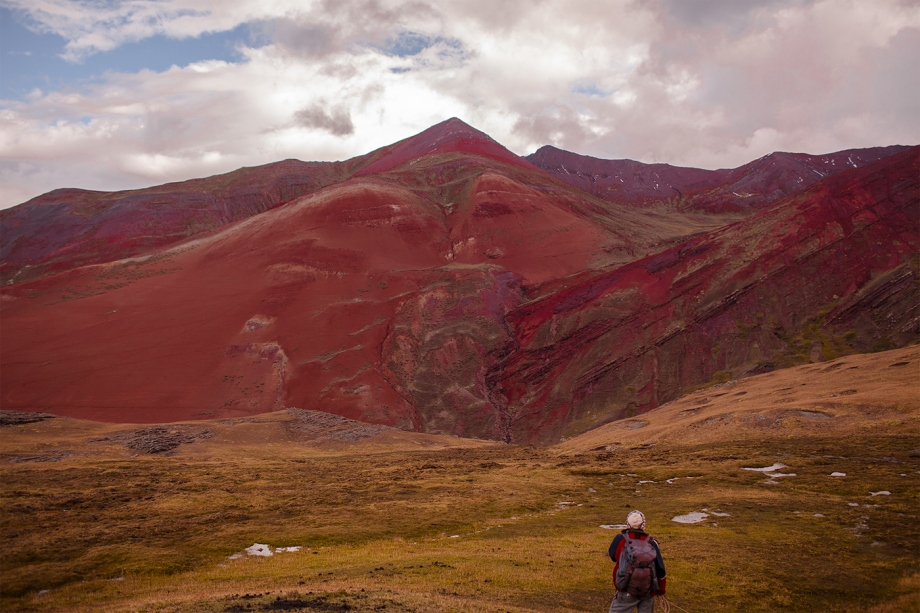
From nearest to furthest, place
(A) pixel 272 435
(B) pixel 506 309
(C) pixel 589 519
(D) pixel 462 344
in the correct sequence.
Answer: (C) pixel 589 519
(A) pixel 272 435
(D) pixel 462 344
(B) pixel 506 309

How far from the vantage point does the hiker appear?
1306 cm

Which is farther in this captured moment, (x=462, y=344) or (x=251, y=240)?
(x=251, y=240)

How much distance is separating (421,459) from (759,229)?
6768 centimetres

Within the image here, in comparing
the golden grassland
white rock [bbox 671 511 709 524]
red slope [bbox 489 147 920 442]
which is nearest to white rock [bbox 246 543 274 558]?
the golden grassland

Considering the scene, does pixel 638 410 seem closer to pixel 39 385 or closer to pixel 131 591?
pixel 131 591

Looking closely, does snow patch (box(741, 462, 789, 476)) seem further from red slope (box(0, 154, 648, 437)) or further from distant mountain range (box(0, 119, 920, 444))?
red slope (box(0, 154, 648, 437))

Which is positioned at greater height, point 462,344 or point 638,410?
point 462,344

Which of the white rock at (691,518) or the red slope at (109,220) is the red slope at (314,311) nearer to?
the red slope at (109,220)

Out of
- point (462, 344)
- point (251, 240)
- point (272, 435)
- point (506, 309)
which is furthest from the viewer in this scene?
point (251, 240)

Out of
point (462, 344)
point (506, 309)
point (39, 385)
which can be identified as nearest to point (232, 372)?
point (39, 385)

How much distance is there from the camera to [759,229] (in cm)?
9419

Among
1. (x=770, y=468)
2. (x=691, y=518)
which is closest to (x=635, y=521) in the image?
(x=691, y=518)

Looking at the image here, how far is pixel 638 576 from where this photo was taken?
13016mm

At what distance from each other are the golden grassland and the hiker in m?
3.78
